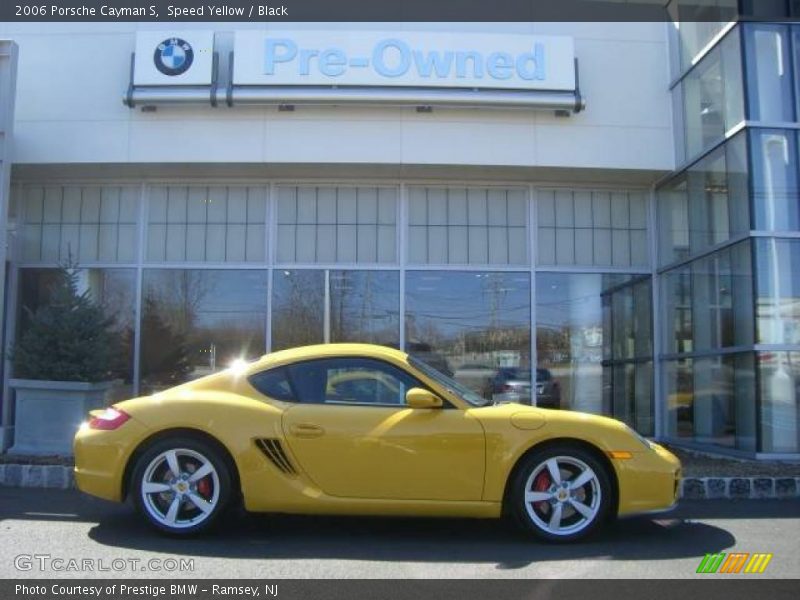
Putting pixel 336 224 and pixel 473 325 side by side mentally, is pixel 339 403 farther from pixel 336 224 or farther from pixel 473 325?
pixel 336 224

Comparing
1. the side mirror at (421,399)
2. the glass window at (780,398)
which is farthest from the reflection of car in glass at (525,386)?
the side mirror at (421,399)

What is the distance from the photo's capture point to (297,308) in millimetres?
11023

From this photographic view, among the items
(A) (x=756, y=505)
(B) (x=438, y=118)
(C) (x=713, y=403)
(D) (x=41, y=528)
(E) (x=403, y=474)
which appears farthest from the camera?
(B) (x=438, y=118)

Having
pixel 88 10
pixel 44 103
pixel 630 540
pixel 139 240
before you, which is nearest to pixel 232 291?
pixel 139 240

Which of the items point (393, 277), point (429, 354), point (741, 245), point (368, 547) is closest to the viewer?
point (368, 547)

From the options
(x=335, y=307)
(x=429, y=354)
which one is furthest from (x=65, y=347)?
(x=429, y=354)

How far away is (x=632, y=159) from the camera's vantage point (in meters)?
10.7

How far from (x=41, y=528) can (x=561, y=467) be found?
376 centimetres

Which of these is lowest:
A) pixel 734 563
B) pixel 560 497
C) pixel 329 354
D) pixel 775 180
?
pixel 734 563

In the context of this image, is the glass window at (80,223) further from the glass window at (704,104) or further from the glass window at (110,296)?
the glass window at (704,104)

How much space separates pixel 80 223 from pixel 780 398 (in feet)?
31.4

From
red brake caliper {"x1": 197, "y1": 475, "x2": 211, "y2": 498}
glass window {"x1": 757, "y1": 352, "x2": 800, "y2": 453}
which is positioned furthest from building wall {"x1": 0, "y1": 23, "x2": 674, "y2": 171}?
red brake caliper {"x1": 197, "y1": 475, "x2": 211, "y2": 498}

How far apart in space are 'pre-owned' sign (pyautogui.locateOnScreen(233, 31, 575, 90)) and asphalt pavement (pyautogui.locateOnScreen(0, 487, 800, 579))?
20.1ft

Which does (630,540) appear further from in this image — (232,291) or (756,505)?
(232,291)
